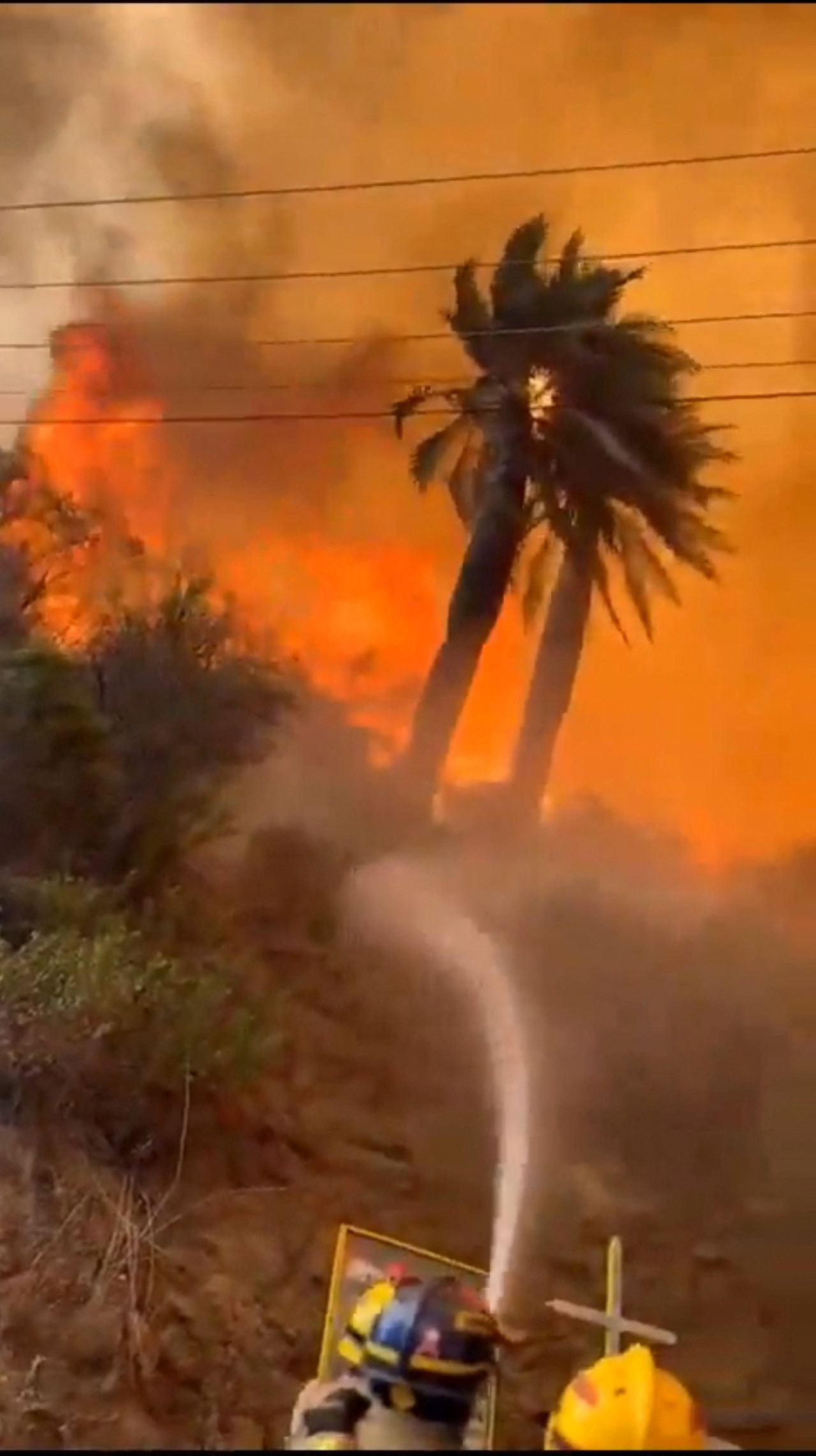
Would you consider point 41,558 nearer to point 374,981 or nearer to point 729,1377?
point 374,981

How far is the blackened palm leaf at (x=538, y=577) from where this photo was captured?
98.7 inches

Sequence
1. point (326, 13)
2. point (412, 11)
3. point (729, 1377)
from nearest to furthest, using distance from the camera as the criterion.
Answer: point (412, 11) → point (326, 13) → point (729, 1377)

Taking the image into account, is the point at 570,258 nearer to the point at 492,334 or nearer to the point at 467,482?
the point at 492,334

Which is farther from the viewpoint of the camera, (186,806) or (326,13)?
(186,806)

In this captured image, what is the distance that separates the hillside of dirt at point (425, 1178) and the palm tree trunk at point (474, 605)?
24 centimetres

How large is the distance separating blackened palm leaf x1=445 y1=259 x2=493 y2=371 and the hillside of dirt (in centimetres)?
81

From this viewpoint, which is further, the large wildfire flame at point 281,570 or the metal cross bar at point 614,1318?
the large wildfire flame at point 281,570

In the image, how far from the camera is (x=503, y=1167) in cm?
229

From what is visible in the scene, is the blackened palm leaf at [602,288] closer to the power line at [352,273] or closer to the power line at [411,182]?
the power line at [352,273]

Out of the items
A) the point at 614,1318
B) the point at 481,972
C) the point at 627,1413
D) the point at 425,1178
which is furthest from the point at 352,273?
the point at 627,1413

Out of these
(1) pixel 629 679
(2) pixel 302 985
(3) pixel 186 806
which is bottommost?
(2) pixel 302 985

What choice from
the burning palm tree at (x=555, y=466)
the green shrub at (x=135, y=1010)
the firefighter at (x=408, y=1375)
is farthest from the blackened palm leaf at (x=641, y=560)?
the firefighter at (x=408, y=1375)

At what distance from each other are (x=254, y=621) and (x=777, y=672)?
821 mm

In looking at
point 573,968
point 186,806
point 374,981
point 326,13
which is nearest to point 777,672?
point 573,968
